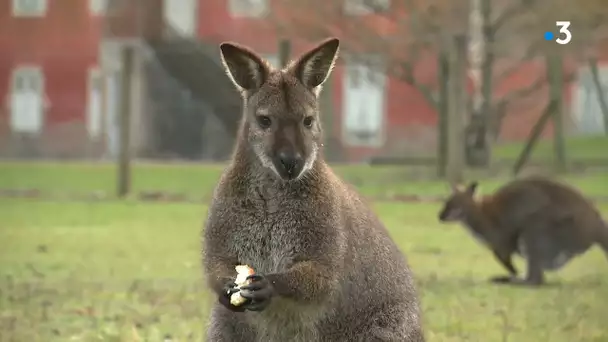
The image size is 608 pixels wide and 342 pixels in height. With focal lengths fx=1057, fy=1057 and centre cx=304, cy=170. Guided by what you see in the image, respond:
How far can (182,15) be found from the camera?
3840mm

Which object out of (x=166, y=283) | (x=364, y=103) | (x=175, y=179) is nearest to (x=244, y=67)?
(x=166, y=283)

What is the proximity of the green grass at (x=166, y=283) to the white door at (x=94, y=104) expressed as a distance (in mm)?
441

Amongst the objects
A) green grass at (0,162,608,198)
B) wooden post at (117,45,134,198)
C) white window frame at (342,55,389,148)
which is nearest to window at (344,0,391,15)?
white window frame at (342,55,389,148)

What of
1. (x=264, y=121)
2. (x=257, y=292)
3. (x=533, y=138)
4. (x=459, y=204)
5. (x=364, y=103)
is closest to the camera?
(x=257, y=292)

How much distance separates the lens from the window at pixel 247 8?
401cm

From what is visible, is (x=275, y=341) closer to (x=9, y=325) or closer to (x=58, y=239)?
(x=9, y=325)

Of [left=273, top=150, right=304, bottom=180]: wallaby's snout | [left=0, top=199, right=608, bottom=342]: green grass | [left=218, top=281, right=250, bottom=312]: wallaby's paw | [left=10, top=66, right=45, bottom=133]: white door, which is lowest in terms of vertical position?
[left=0, top=199, right=608, bottom=342]: green grass

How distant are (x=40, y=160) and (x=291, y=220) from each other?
274 centimetres

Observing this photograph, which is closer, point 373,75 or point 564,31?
point 564,31

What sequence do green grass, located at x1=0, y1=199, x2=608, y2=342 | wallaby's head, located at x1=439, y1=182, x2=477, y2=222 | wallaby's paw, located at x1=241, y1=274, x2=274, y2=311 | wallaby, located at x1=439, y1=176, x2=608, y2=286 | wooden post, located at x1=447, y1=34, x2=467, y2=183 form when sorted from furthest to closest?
wallaby's head, located at x1=439, y1=182, x2=477, y2=222 < wooden post, located at x1=447, y1=34, x2=467, y2=183 < wallaby, located at x1=439, y1=176, x2=608, y2=286 < green grass, located at x1=0, y1=199, x2=608, y2=342 < wallaby's paw, located at x1=241, y1=274, x2=274, y2=311

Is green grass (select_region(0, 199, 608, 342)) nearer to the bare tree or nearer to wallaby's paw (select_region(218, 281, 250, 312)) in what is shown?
wallaby's paw (select_region(218, 281, 250, 312))

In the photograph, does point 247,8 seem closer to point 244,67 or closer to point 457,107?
point 457,107

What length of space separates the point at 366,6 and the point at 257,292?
2224 millimetres

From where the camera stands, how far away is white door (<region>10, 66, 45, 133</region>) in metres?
4.04
